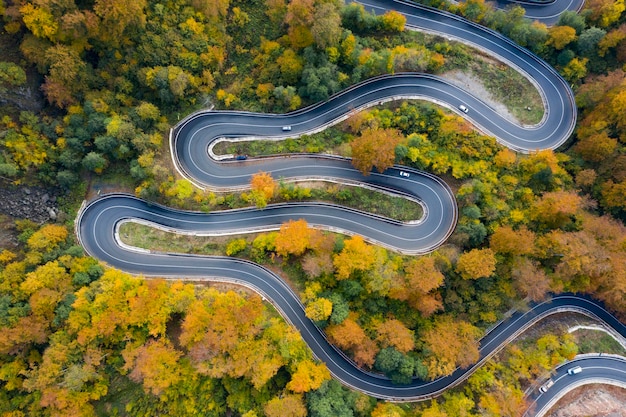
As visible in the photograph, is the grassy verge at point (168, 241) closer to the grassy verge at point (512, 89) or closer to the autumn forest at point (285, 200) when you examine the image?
the autumn forest at point (285, 200)

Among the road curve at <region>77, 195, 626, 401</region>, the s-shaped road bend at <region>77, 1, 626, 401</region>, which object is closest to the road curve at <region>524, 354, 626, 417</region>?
the road curve at <region>77, 195, 626, 401</region>

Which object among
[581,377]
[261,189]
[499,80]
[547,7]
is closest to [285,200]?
[261,189]

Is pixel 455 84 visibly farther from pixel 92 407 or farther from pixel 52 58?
pixel 92 407

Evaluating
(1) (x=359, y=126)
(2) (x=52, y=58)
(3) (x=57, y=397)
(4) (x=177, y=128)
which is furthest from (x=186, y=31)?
Result: (3) (x=57, y=397)

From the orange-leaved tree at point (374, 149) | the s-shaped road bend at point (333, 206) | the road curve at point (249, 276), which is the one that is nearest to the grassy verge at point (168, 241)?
the road curve at point (249, 276)

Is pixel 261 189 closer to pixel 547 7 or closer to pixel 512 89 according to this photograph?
pixel 512 89

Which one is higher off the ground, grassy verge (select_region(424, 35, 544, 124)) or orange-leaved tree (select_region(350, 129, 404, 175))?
grassy verge (select_region(424, 35, 544, 124))

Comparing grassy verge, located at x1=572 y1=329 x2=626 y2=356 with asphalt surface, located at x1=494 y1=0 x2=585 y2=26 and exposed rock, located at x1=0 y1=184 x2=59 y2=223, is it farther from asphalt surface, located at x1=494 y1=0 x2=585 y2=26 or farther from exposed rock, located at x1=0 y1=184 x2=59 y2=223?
exposed rock, located at x1=0 y1=184 x2=59 y2=223
